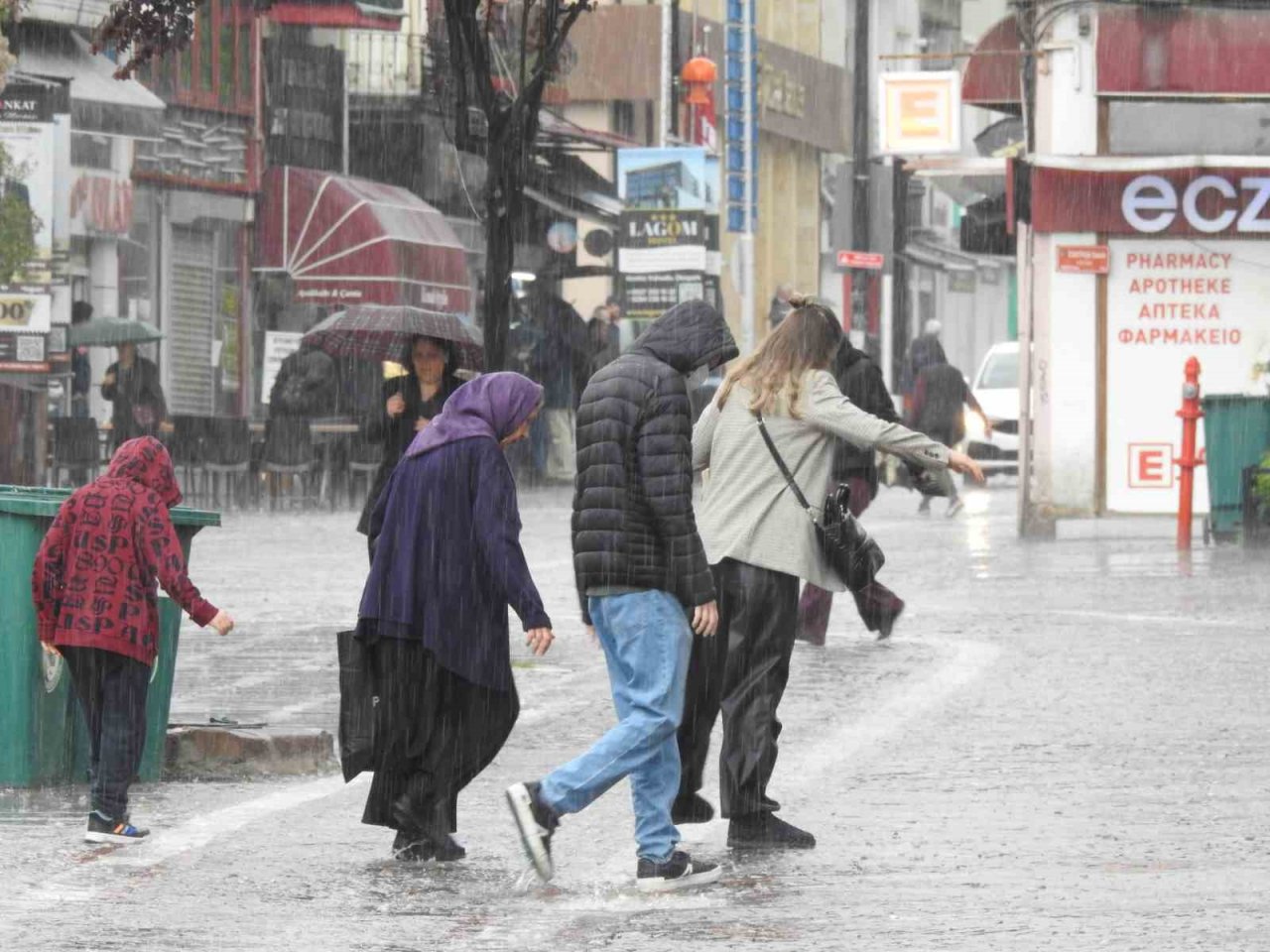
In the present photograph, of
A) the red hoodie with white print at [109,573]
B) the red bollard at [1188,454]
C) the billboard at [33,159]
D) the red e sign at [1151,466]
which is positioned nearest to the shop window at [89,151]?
the billboard at [33,159]

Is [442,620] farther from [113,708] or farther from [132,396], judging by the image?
[132,396]

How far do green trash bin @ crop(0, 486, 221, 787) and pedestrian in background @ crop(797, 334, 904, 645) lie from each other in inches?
217

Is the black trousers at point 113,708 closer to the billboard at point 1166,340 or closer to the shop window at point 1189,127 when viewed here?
the billboard at point 1166,340

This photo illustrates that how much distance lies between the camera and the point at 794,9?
59.1 m

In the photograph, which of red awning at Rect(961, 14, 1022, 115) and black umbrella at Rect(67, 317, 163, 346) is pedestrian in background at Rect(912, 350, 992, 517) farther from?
black umbrella at Rect(67, 317, 163, 346)

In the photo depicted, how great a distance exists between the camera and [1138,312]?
25.9m

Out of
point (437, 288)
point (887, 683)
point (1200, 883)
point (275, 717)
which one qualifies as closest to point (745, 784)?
point (1200, 883)

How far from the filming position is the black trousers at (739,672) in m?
9.08

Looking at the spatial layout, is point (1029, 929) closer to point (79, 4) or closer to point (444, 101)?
point (79, 4)

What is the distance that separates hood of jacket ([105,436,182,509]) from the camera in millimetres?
9438

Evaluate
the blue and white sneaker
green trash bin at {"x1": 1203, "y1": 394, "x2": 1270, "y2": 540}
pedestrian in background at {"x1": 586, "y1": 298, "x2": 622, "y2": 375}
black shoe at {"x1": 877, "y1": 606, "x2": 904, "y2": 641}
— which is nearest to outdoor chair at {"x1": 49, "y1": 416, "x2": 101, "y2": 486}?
pedestrian in background at {"x1": 586, "y1": 298, "x2": 622, "y2": 375}

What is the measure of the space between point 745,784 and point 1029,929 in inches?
61.9

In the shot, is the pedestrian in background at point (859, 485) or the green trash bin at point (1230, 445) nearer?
the pedestrian in background at point (859, 485)

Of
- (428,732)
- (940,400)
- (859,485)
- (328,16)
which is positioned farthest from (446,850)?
(328,16)
